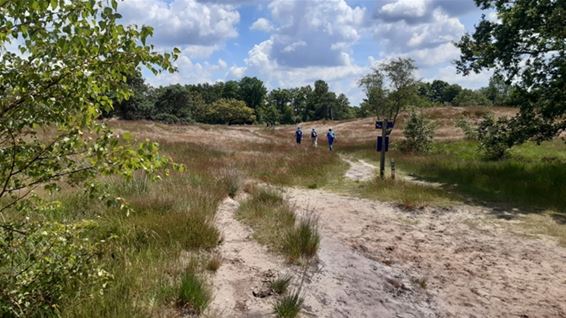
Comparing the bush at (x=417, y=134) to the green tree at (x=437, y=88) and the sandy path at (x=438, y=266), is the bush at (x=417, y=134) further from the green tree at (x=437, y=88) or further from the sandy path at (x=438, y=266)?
the green tree at (x=437, y=88)

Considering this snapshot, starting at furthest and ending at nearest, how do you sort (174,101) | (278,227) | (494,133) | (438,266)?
1. (174,101)
2. (494,133)
3. (278,227)
4. (438,266)

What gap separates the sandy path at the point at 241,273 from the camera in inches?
205

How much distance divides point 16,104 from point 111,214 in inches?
150

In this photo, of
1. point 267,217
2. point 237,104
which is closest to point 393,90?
point 267,217

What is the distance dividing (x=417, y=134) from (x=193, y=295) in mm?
25238

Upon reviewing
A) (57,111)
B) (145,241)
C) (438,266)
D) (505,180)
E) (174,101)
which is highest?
(174,101)

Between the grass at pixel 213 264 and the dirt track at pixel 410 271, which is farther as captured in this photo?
the grass at pixel 213 264

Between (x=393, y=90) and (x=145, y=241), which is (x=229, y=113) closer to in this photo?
(x=393, y=90)

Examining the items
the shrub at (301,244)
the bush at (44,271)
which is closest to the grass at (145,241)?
the bush at (44,271)

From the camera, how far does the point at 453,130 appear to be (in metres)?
47.9

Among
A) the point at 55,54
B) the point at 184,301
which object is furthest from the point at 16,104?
the point at 184,301

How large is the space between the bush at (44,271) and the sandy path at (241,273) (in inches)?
64.2

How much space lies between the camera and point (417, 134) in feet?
90.7

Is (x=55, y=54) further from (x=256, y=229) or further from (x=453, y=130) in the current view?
(x=453, y=130)
